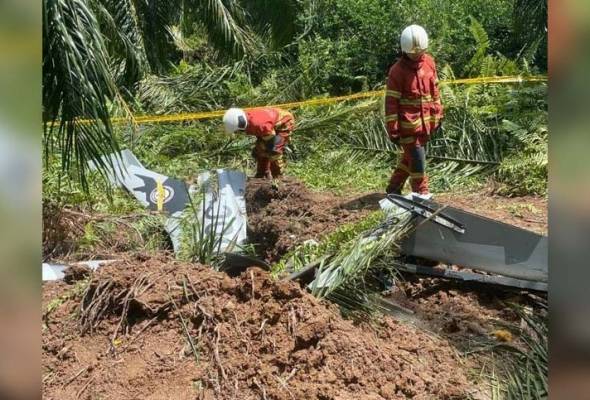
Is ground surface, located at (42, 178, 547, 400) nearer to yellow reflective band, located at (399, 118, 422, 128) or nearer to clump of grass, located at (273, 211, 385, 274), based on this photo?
clump of grass, located at (273, 211, 385, 274)

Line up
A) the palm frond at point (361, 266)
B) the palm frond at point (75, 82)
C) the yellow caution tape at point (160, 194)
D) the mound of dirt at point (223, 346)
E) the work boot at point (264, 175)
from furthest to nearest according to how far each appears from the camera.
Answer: the work boot at point (264, 175), the yellow caution tape at point (160, 194), the palm frond at point (361, 266), the palm frond at point (75, 82), the mound of dirt at point (223, 346)

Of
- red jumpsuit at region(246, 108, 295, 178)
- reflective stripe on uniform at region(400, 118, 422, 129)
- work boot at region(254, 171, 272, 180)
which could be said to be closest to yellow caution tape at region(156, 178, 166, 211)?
red jumpsuit at region(246, 108, 295, 178)

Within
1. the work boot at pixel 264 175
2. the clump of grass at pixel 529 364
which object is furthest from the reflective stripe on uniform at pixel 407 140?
the clump of grass at pixel 529 364

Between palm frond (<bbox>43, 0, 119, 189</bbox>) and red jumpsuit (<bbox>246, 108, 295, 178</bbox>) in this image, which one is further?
red jumpsuit (<bbox>246, 108, 295, 178</bbox>)

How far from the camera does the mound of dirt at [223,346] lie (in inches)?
134

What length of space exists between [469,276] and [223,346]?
5.14 ft

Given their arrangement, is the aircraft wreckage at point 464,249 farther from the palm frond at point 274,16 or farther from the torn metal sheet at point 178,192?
the palm frond at point 274,16

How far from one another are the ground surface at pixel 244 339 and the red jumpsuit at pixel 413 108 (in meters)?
2.72

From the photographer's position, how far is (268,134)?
828cm

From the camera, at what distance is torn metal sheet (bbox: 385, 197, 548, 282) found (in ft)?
13.7

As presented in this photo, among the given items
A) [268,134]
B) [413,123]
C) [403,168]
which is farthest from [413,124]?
[268,134]

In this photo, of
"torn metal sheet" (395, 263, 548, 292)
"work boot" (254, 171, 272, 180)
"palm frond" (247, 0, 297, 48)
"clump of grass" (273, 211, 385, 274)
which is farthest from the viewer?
"palm frond" (247, 0, 297, 48)

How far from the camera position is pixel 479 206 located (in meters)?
7.41
